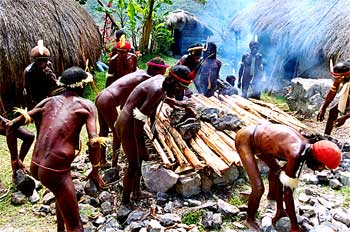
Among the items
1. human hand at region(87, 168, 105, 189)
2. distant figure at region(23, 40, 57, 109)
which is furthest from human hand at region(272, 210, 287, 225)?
distant figure at region(23, 40, 57, 109)

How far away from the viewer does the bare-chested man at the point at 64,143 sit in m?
3.53

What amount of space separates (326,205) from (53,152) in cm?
313

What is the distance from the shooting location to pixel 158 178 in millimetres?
4855

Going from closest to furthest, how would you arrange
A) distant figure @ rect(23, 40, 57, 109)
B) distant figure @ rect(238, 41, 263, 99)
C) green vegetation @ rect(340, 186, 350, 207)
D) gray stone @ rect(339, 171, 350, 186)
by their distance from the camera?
green vegetation @ rect(340, 186, 350, 207) < gray stone @ rect(339, 171, 350, 186) < distant figure @ rect(23, 40, 57, 109) < distant figure @ rect(238, 41, 263, 99)

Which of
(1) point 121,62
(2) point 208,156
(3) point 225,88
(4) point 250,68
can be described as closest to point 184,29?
(4) point 250,68

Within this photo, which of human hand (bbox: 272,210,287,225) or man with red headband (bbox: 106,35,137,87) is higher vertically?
man with red headband (bbox: 106,35,137,87)

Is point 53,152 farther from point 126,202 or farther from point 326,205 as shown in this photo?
point 326,205

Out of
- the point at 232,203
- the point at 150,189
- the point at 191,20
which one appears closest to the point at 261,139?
the point at 232,203

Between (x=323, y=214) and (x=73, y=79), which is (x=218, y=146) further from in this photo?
(x=73, y=79)

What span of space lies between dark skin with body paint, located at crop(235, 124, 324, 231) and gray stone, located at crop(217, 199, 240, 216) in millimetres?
215

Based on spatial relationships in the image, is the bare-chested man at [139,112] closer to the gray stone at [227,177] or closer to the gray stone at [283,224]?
the gray stone at [227,177]

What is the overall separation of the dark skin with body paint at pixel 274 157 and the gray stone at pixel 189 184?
0.79m

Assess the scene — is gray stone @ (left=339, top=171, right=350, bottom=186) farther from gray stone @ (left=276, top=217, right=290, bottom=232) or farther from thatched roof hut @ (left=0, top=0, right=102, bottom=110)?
thatched roof hut @ (left=0, top=0, right=102, bottom=110)

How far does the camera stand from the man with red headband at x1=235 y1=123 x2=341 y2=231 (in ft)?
11.3
